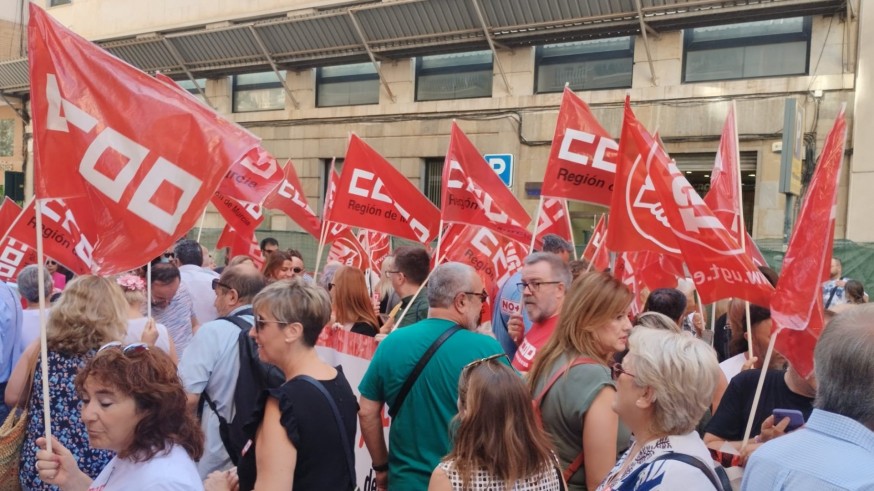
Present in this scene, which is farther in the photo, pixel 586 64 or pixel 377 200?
pixel 586 64

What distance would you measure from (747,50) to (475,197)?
901 cm

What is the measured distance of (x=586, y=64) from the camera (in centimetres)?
1538

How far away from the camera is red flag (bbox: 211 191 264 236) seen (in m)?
8.34

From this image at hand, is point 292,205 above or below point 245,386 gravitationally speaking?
above

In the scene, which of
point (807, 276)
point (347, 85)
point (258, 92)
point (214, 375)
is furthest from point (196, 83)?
point (807, 276)

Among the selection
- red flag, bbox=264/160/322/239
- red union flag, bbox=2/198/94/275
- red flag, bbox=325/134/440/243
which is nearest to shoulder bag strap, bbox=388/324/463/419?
red union flag, bbox=2/198/94/275

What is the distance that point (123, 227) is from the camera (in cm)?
349

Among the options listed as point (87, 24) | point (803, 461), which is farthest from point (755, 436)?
point (87, 24)

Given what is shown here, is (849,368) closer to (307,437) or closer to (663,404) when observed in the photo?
(663,404)

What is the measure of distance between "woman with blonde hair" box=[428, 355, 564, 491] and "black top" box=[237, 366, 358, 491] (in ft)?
1.57


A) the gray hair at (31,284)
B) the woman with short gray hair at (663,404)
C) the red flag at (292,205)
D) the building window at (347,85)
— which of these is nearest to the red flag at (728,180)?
the woman with short gray hair at (663,404)

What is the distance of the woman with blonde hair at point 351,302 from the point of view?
17.7 ft

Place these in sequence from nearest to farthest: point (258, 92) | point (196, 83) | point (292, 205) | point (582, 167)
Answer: point (582, 167)
point (292, 205)
point (258, 92)
point (196, 83)

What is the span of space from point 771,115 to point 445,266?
11.4 meters
